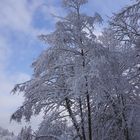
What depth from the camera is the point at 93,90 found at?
1223cm

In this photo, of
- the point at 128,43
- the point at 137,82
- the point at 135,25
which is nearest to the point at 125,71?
the point at 137,82

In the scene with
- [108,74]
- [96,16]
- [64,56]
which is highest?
[96,16]

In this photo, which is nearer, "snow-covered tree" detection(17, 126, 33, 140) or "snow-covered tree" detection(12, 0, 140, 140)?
"snow-covered tree" detection(12, 0, 140, 140)

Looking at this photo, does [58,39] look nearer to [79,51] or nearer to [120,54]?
[79,51]

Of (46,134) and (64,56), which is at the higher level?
(64,56)

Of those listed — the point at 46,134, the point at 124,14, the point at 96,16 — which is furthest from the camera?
the point at 46,134

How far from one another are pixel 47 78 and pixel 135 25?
4.36 m

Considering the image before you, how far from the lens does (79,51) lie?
45.2 ft

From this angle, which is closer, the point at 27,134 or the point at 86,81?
the point at 86,81

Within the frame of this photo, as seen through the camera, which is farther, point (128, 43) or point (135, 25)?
point (128, 43)

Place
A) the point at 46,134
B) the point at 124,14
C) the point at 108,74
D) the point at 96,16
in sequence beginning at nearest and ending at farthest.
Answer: the point at 124,14 < the point at 108,74 < the point at 96,16 < the point at 46,134

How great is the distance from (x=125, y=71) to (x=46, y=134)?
15.8 feet

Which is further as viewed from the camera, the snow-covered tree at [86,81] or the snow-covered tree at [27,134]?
the snow-covered tree at [27,134]

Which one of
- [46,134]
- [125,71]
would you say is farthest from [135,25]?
[46,134]
